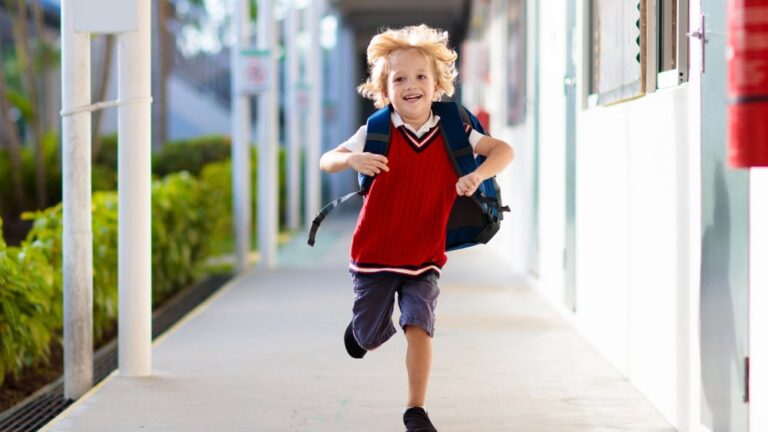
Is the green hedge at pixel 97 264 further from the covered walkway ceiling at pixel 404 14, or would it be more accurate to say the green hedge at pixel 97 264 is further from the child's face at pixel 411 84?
the covered walkway ceiling at pixel 404 14

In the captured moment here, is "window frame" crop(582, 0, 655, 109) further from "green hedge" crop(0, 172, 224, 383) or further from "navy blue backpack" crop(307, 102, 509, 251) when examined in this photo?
"green hedge" crop(0, 172, 224, 383)

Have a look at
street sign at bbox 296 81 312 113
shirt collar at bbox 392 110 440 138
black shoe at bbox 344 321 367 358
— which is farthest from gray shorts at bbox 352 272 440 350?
street sign at bbox 296 81 312 113

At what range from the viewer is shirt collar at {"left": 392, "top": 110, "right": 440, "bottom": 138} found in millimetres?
4789

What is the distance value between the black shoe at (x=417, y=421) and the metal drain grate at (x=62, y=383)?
1.70 meters

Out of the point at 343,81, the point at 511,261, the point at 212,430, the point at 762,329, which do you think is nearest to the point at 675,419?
the point at 762,329

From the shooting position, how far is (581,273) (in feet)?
25.2

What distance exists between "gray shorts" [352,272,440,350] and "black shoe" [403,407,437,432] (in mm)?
274

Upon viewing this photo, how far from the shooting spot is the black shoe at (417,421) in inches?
184

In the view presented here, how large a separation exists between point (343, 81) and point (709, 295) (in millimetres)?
23001

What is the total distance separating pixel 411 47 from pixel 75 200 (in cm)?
191

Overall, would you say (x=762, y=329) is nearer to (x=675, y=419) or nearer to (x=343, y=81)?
(x=675, y=419)

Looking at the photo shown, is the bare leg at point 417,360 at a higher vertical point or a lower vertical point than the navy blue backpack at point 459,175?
lower

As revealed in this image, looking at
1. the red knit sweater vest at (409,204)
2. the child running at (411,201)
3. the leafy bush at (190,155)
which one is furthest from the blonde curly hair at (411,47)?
Result: the leafy bush at (190,155)

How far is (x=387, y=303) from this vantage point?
191 inches
